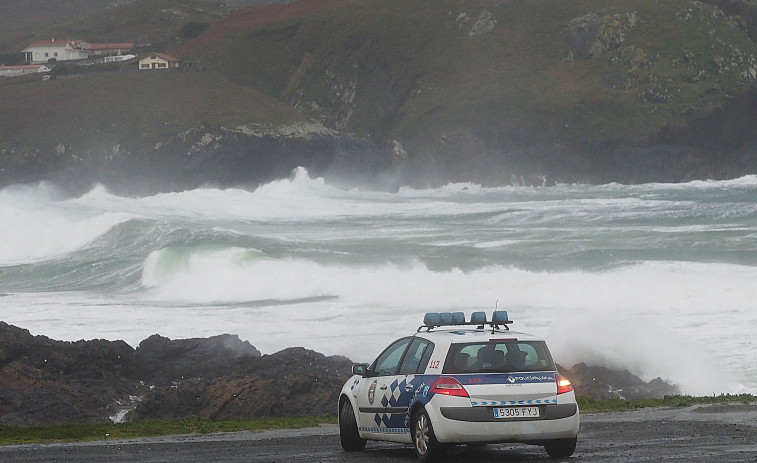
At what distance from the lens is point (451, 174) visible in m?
128

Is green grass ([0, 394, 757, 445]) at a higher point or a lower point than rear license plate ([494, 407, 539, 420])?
lower

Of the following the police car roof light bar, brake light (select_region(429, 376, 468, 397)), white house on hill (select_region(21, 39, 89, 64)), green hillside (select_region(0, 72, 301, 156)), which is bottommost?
brake light (select_region(429, 376, 468, 397))

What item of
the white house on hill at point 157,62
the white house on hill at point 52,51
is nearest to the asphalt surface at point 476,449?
the white house on hill at point 157,62

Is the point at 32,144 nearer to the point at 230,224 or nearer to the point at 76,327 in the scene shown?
the point at 230,224

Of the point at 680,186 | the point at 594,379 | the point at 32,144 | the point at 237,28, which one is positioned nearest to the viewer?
the point at 594,379

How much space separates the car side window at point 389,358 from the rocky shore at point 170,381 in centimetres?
668

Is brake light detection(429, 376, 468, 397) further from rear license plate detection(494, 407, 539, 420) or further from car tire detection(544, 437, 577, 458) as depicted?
car tire detection(544, 437, 577, 458)

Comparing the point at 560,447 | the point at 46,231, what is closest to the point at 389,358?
the point at 560,447

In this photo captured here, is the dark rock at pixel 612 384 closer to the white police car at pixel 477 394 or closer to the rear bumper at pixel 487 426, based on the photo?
the white police car at pixel 477 394

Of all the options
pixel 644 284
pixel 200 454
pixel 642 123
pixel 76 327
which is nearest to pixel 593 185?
pixel 642 123

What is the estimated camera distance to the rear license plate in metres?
12.8

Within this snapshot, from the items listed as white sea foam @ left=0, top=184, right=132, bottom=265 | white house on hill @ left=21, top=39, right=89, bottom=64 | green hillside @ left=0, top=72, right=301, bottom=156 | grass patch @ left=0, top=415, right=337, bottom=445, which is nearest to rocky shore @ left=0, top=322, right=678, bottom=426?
grass patch @ left=0, top=415, right=337, bottom=445

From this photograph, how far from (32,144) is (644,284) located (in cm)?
10277

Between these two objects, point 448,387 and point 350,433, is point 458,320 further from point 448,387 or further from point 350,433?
point 350,433
